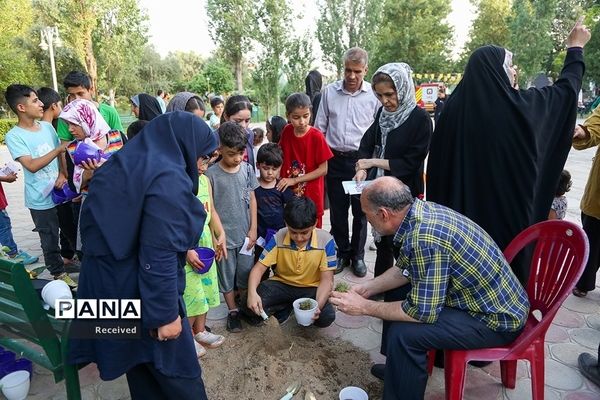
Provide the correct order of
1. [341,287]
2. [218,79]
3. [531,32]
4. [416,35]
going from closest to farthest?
[341,287] < [531,32] < [218,79] < [416,35]

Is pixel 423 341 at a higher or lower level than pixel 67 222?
higher

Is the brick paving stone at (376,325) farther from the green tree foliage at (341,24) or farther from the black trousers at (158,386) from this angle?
the green tree foliage at (341,24)

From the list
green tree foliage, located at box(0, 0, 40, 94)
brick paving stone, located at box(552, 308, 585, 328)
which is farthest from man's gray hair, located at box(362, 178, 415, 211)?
green tree foliage, located at box(0, 0, 40, 94)

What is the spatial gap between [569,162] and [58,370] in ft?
35.9

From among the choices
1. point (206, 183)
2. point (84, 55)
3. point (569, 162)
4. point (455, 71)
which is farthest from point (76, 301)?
point (455, 71)

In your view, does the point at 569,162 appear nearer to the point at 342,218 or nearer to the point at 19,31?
the point at 342,218

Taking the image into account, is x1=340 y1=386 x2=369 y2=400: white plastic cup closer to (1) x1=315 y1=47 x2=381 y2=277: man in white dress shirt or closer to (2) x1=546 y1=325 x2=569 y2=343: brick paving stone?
(2) x1=546 y1=325 x2=569 y2=343: brick paving stone

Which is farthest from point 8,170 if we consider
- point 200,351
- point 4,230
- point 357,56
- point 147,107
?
point 357,56

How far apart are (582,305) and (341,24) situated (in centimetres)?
2000

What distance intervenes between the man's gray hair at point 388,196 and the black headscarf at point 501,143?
2.33ft

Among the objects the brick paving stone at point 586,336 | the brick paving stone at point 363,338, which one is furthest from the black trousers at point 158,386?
the brick paving stone at point 586,336

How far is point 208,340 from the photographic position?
2666mm

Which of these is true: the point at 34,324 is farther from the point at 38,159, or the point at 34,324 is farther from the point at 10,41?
the point at 10,41

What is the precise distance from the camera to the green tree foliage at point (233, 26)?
61.4 feet
